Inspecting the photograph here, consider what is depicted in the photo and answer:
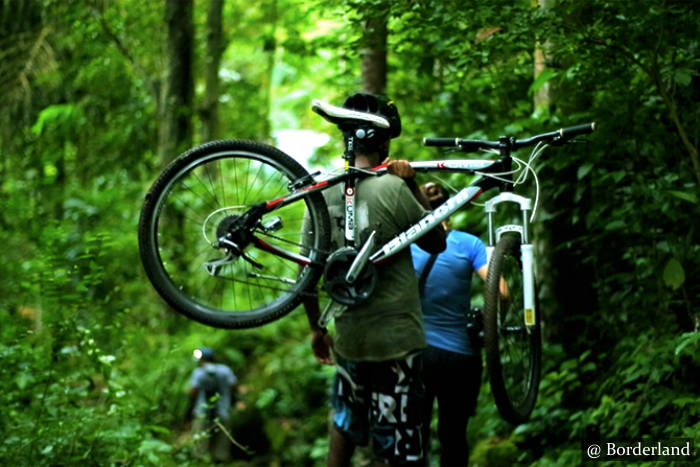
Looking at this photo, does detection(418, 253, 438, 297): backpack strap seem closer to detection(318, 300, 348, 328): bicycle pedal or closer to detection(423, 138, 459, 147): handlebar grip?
detection(423, 138, 459, 147): handlebar grip

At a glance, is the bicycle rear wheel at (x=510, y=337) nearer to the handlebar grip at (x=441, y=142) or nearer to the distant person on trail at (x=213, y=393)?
the handlebar grip at (x=441, y=142)

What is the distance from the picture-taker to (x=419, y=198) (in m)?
3.77

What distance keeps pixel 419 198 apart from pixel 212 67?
23.5 ft

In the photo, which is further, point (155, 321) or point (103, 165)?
point (103, 165)

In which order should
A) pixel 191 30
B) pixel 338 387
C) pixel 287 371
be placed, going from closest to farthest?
1. pixel 338 387
2. pixel 191 30
3. pixel 287 371

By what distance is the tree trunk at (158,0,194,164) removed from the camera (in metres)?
9.30

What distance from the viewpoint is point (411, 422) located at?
369 cm

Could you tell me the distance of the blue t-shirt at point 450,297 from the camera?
15.2ft

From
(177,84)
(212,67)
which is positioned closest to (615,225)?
(177,84)

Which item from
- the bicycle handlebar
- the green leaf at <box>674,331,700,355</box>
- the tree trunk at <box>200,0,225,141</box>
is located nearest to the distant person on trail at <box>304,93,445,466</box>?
the bicycle handlebar

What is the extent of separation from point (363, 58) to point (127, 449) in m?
3.55

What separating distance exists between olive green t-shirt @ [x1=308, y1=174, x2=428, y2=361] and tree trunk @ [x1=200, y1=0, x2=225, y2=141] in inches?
268

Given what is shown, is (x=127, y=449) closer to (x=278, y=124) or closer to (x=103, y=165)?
(x=103, y=165)

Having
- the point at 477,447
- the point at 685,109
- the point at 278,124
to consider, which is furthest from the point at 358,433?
the point at 278,124
